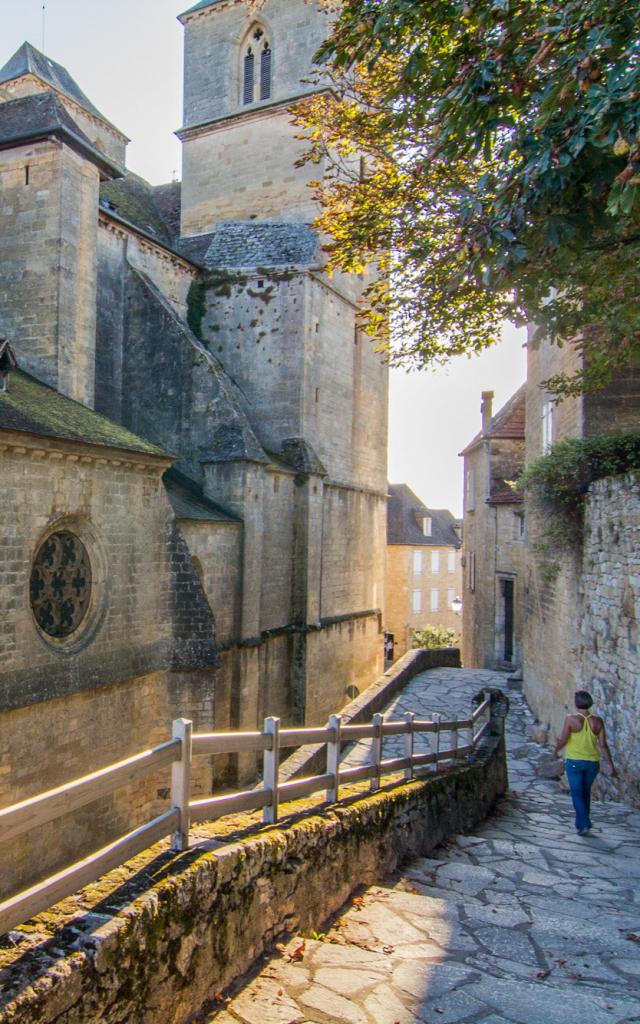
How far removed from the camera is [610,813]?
802 cm

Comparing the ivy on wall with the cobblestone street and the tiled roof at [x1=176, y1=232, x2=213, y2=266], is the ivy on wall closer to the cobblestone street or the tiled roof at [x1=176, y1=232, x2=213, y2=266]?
the cobblestone street

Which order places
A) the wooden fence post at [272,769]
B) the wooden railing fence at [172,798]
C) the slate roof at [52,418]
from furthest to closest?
the slate roof at [52,418] → the wooden fence post at [272,769] → the wooden railing fence at [172,798]

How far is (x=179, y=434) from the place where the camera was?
53.7ft

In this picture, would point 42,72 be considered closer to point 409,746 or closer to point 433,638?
point 409,746

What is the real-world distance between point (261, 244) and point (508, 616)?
529 inches

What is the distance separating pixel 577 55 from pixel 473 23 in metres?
1.62

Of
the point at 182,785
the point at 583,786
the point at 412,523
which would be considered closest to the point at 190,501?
the point at 583,786

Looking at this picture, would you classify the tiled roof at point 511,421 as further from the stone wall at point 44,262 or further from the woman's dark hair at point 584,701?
the woman's dark hair at point 584,701

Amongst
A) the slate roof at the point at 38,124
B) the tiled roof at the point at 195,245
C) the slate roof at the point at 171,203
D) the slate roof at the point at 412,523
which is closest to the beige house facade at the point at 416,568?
the slate roof at the point at 412,523

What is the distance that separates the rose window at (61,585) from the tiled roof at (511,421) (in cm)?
1583

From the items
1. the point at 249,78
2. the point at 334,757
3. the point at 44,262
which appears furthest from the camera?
the point at 249,78

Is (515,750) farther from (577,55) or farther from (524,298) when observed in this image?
(577,55)

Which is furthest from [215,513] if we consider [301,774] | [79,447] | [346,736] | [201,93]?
[201,93]

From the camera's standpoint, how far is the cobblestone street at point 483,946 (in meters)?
3.29
